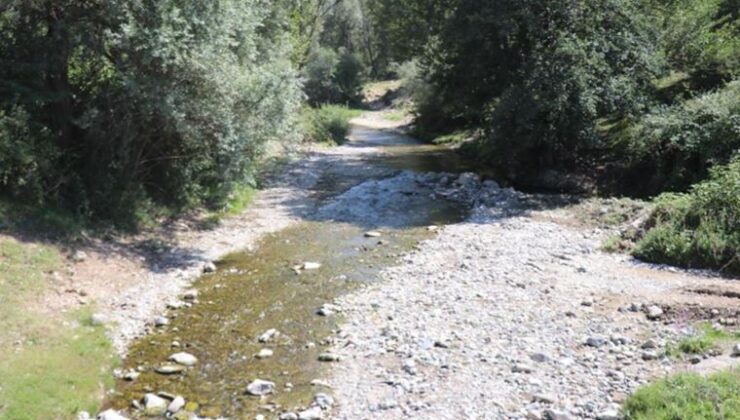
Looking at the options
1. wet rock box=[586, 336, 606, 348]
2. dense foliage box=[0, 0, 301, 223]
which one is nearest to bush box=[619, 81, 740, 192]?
wet rock box=[586, 336, 606, 348]

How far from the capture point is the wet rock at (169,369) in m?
11.2

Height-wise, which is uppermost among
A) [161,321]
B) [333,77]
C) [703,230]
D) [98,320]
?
[333,77]

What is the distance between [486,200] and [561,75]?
18.5 feet

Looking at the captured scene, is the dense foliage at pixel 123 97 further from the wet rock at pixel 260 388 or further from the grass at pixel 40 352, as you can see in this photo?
the wet rock at pixel 260 388

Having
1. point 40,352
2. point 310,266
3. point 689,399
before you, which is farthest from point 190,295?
point 689,399

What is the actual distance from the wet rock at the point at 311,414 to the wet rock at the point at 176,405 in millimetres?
1985

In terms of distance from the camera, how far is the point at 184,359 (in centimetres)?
1165

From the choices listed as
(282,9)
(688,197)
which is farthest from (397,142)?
(688,197)

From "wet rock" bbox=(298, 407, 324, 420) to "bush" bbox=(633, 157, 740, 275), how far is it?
1094 centimetres

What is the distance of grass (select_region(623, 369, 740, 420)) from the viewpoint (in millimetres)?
8289

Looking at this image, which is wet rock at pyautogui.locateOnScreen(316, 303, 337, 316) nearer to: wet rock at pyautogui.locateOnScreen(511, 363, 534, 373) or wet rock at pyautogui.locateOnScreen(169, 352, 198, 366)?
wet rock at pyautogui.locateOnScreen(169, 352, 198, 366)

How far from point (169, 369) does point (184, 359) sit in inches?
16.2

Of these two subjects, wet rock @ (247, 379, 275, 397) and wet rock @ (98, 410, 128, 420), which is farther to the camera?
wet rock @ (247, 379, 275, 397)

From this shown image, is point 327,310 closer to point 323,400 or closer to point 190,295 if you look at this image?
point 190,295
